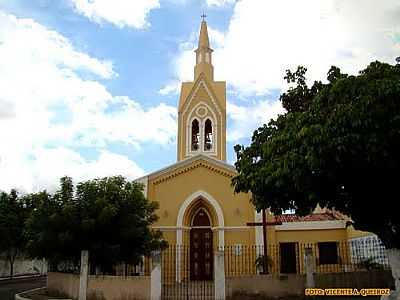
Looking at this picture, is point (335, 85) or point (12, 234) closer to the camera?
point (335, 85)

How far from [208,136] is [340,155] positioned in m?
20.5

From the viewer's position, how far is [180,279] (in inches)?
824

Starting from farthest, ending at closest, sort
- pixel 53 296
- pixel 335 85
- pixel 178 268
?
pixel 178 268
pixel 53 296
pixel 335 85

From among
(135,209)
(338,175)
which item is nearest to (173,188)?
(135,209)

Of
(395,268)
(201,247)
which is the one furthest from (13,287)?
(395,268)

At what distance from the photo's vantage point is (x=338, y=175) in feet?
31.7

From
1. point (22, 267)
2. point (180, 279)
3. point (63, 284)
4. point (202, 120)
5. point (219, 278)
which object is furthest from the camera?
point (22, 267)

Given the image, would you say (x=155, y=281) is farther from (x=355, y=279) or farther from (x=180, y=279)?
(x=180, y=279)

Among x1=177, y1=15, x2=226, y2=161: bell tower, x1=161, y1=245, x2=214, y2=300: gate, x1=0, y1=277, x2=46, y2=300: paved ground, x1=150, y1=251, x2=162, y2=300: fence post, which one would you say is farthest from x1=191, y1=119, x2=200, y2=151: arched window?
x1=150, y1=251, x2=162, y2=300: fence post

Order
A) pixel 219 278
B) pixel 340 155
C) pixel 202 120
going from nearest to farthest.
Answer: pixel 340 155 < pixel 219 278 < pixel 202 120

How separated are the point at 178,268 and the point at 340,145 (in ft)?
47.3

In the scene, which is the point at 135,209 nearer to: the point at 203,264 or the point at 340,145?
the point at 203,264

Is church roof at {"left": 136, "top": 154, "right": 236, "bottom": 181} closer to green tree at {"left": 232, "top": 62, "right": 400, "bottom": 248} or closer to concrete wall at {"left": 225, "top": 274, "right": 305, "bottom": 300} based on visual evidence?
concrete wall at {"left": 225, "top": 274, "right": 305, "bottom": 300}

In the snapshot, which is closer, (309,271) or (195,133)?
(309,271)
